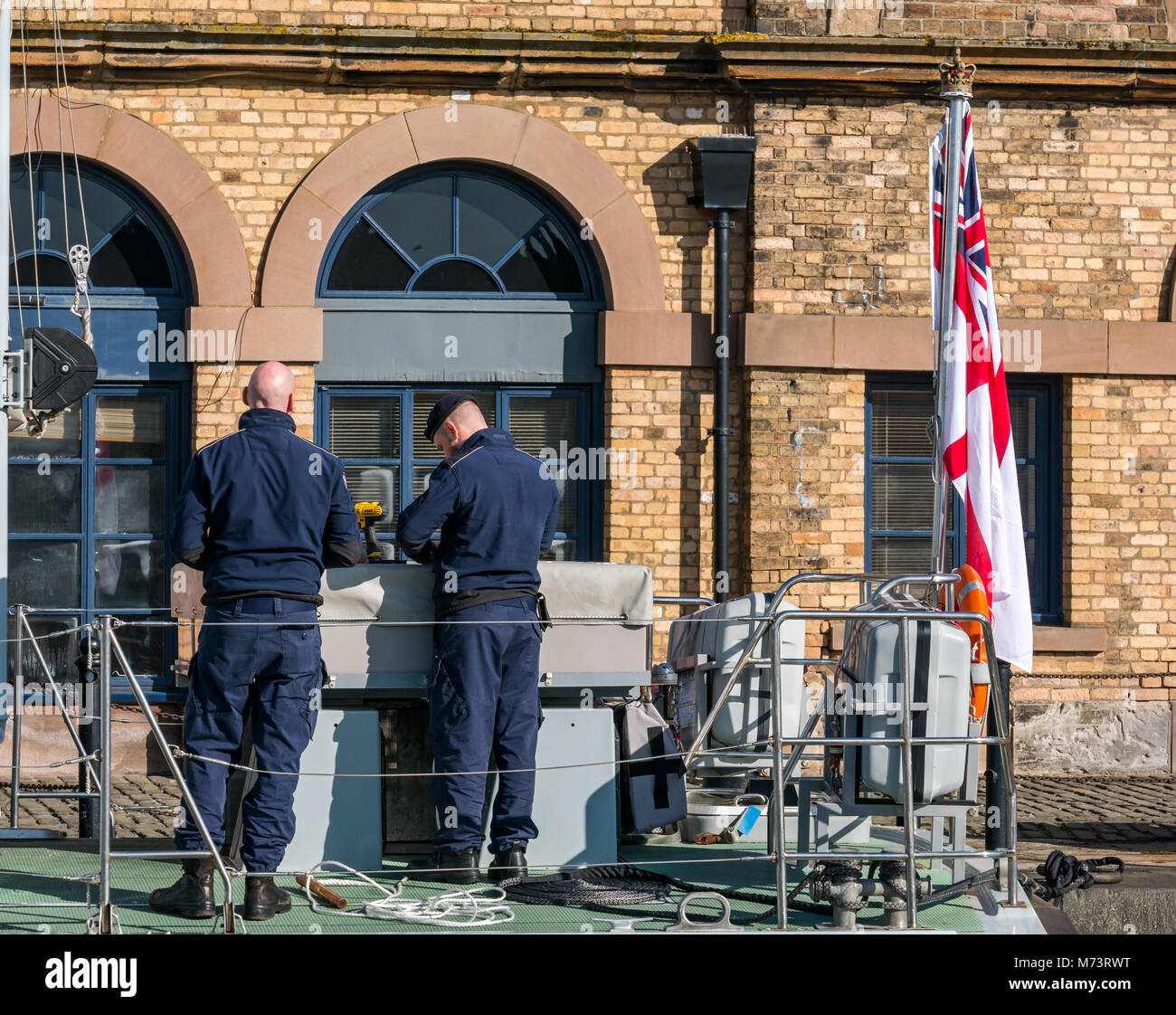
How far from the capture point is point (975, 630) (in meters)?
6.00

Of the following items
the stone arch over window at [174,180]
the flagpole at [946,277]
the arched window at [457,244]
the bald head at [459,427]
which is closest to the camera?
the bald head at [459,427]

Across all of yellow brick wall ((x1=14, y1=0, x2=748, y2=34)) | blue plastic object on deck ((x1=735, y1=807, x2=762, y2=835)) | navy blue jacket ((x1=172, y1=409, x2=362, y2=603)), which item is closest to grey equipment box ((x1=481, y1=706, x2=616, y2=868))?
blue plastic object on deck ((x1=735, y1=807, x2=762, y2=835))

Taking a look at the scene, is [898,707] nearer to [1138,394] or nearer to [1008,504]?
[1008,504]

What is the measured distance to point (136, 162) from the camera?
1090cm

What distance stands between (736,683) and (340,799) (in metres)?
1.76

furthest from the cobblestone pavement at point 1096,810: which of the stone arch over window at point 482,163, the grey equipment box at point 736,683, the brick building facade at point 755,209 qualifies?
the stone arch over window at point 482,163

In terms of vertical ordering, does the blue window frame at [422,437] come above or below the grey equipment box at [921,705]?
above

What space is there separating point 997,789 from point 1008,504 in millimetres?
1531

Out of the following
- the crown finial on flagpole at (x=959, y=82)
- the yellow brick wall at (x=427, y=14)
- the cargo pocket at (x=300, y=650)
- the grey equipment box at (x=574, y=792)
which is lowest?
the grey equipment box at (x=574, y=792)

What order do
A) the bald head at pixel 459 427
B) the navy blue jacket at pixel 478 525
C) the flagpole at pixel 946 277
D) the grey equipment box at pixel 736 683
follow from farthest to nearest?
1. the flagpole at pixel 946 277
2. the grey equipment box at pixel 736 683
3. the bald head at pixel 459 427
4. the navy blue jacket at pixel 478 525

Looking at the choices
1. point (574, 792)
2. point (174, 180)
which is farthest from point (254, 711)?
point (174, 180)

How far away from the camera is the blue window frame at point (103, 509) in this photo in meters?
11.1

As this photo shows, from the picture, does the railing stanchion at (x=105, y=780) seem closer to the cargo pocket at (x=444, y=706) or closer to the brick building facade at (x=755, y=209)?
the cargo pocket at (x=444, y=706)
